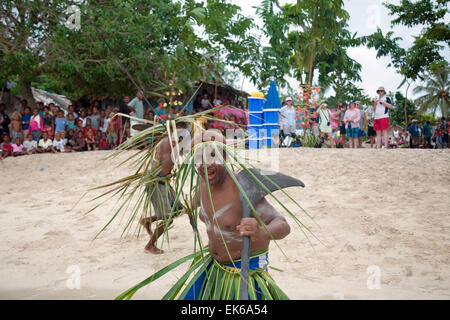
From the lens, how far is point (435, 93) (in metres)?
24.3

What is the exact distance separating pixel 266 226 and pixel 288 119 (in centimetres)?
738

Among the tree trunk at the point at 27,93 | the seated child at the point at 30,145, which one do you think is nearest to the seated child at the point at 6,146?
the seated child at the point at 30,145

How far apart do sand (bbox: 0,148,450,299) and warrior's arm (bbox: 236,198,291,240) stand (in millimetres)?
1320

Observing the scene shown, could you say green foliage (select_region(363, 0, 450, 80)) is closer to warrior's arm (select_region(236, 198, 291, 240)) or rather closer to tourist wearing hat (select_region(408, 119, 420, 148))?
tourist wearing hat (select_region(408, 119, 420, 148))

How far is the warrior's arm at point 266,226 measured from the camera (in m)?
1.78

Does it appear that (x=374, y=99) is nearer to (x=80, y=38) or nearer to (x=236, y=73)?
(x=80, y=38)

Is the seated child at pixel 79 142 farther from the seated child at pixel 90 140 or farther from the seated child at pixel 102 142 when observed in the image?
the seated child at pixel 102 142

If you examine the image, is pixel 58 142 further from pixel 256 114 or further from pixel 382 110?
pixel 382 110

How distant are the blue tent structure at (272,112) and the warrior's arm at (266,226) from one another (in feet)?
22.4

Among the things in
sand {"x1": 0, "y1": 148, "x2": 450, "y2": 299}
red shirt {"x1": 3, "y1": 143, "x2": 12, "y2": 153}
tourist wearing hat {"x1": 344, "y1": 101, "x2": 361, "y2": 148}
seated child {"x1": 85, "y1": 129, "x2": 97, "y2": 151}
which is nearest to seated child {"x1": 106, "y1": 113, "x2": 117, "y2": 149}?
seated child {"x1": 85, "y1": 129, "x2": 97, "y2": 151}

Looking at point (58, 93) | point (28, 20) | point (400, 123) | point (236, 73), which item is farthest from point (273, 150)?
point (400, 123)

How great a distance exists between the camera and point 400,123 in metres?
23.5

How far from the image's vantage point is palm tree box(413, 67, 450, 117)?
23797 mm
